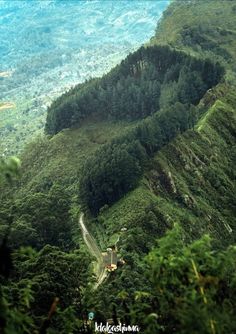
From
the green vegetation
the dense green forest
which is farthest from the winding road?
the green vegetation

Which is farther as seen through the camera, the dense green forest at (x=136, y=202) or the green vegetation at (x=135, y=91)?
the green vegetation at (x=135, y=91)

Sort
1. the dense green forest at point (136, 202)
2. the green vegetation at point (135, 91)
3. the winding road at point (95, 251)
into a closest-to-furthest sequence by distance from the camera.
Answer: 1. the dense green forest at point (136, 202)
2. the winding road at point (95, 251)
3. the green vegetation at point (135, 91)

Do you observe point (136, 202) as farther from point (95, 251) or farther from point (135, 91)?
point (135, 91)

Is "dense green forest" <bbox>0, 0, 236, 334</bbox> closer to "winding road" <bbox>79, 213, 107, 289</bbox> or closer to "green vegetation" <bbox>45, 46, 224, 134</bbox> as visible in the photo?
"green vegetation" <bbox>45, 46, 224, 134</bbox>

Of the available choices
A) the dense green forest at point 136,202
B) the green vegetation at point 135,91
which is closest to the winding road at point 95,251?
the dense green forest at point 136,202

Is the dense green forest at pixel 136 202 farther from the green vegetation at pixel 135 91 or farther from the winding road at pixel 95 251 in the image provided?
the winding road at pixel 95 251

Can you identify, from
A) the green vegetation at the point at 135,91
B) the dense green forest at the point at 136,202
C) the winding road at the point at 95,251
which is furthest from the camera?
the green vegetation at the point at 135,91
